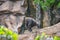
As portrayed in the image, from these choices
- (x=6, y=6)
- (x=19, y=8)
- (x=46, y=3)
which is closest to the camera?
(x=46, y=3)

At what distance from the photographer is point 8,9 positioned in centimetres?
1922

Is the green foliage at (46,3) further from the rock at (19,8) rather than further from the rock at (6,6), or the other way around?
the rock at (6,6)

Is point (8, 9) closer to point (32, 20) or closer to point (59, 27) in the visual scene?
point (32, 20)

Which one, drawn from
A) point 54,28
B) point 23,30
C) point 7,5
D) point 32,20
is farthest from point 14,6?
point 54,28

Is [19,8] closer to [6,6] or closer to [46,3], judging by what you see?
[6,6]

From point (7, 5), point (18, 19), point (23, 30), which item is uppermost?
point (7, 5)

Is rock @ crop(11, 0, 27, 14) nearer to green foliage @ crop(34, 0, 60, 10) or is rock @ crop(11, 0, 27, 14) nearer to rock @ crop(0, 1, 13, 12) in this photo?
rock @ crop(0, 1, 13, 12)

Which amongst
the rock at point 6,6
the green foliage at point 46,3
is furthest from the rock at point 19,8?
the green foliage at point 46,3

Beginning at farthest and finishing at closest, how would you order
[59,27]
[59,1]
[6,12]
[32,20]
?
[32,20] < [6,12] < [59,1] < [59,27]

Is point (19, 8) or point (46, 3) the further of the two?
point (19, 8)

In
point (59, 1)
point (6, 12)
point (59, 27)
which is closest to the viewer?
point (59, 27)

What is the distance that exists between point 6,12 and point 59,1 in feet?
15.5

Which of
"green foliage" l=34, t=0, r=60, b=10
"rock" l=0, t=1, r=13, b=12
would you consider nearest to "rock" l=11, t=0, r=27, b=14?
"rock" l=0, t=1, r=13, b=12

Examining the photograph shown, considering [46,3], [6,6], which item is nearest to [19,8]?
[6,6]
